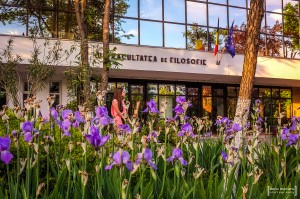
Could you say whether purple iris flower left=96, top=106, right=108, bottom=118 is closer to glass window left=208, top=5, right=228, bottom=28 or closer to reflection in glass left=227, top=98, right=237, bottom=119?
glass window left=208, top=5, right=228, bottom=28

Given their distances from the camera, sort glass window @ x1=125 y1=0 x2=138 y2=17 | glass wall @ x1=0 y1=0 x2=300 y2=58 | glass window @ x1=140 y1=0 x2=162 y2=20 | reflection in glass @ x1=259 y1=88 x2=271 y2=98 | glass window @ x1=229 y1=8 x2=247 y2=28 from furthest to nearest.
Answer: reflection in glass @ x1=259 y1=88 x2=271 y2=98
glass window @ x1=229 y1=8 x2=247 y2=28
glass window @ x1=140 y1=0 x2=162 y2=20
glass window @ x1=125 y1=0 x2=138 y2=17
glass wall @ x1=0 y1=0 x2=300 y2=58

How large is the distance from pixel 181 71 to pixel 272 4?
767cm

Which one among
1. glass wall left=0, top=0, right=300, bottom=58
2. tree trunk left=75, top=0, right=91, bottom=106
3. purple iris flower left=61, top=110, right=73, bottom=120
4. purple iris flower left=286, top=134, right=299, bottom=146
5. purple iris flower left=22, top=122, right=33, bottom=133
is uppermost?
glass wall left=0, top=0, right=300, bottom=58

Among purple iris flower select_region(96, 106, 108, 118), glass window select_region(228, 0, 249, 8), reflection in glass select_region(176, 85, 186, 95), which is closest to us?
purple iris flower select_region(96, 106, 108, 118)

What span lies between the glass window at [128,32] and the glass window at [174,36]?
1.58 metres

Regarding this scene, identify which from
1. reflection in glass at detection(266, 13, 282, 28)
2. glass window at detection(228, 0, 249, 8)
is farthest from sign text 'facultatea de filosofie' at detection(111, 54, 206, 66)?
reflection in glass at detection(266, 13, 282, 28)

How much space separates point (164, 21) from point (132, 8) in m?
1.72

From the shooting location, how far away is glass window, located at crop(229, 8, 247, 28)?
74.5ft

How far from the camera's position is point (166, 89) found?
22641 millimetres

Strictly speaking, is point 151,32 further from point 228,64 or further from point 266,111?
point 266,111

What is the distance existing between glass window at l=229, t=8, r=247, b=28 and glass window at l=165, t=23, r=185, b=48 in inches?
119

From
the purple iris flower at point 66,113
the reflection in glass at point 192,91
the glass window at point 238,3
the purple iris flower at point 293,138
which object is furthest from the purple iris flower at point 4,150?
the glass window at point 238,3

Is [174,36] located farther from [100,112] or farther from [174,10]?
[100,112]

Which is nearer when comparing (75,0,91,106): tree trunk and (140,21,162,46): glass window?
(75,0,91,106): tree trunk
